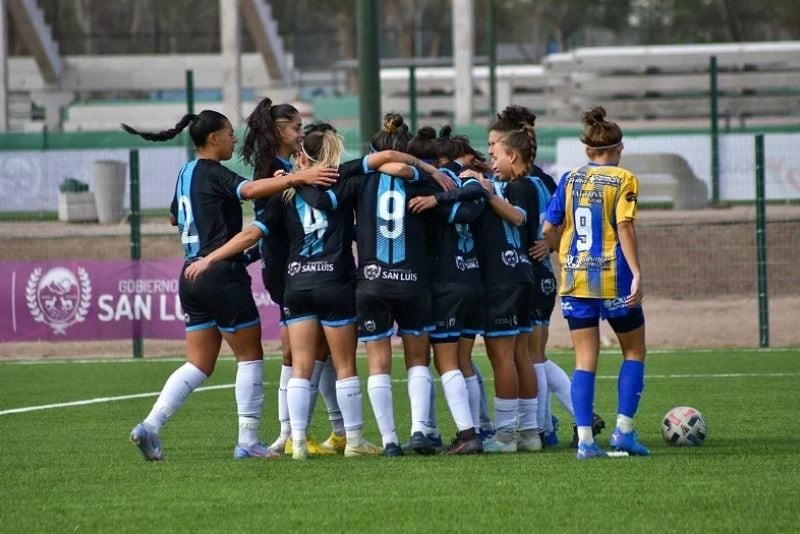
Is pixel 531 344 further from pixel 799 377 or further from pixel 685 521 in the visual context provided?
pixel 799 377

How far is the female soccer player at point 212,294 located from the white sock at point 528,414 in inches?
61.0

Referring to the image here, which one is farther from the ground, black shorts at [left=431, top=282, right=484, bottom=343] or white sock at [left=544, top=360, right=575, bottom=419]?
black shorts at [left=431, top=282, right=484, bottom=343]

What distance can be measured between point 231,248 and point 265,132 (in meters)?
0.80

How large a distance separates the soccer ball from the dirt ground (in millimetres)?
8343

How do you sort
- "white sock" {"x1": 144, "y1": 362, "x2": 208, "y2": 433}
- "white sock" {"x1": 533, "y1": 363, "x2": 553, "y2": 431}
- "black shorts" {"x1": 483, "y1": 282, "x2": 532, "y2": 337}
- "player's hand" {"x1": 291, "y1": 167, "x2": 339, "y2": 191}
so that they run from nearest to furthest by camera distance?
"player's hand" {"x1": 291, "y1": 167, "x2": 339, "y2": 191}, "white sock" {"x1": 144, "y1": 362, "x2": 208, "y2": 433}, "black shorts" {"x1": 483, "y1": 282, "x2": 532, "y2": 337}, "white sock" {"x1": 533, "y1": 363, "x2": 553, "y2": 431}

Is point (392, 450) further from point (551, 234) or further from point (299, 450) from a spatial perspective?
point (551, 234)

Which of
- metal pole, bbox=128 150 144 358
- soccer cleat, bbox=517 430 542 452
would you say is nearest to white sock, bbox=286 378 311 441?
soccer cleat, bbox=517 430 542 452

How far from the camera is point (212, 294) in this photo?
28.1 ft

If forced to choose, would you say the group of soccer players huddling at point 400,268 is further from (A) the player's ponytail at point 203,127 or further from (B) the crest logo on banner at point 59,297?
(B) the crest logo on banner at point 59,297

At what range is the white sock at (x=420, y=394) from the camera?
28.4 ft

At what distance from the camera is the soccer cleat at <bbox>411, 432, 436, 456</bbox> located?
8.61 meters

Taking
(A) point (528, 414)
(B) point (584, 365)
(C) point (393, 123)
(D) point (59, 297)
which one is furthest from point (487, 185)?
(D) point (59, 297)

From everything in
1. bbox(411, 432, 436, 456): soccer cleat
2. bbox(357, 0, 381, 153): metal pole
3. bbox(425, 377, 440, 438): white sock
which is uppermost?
bbox(357, 0, 381, 153): metal pole

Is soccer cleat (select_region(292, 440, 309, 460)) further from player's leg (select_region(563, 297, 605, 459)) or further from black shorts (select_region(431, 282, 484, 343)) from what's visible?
player's leg (select_region(563, 297, 605, 459))
